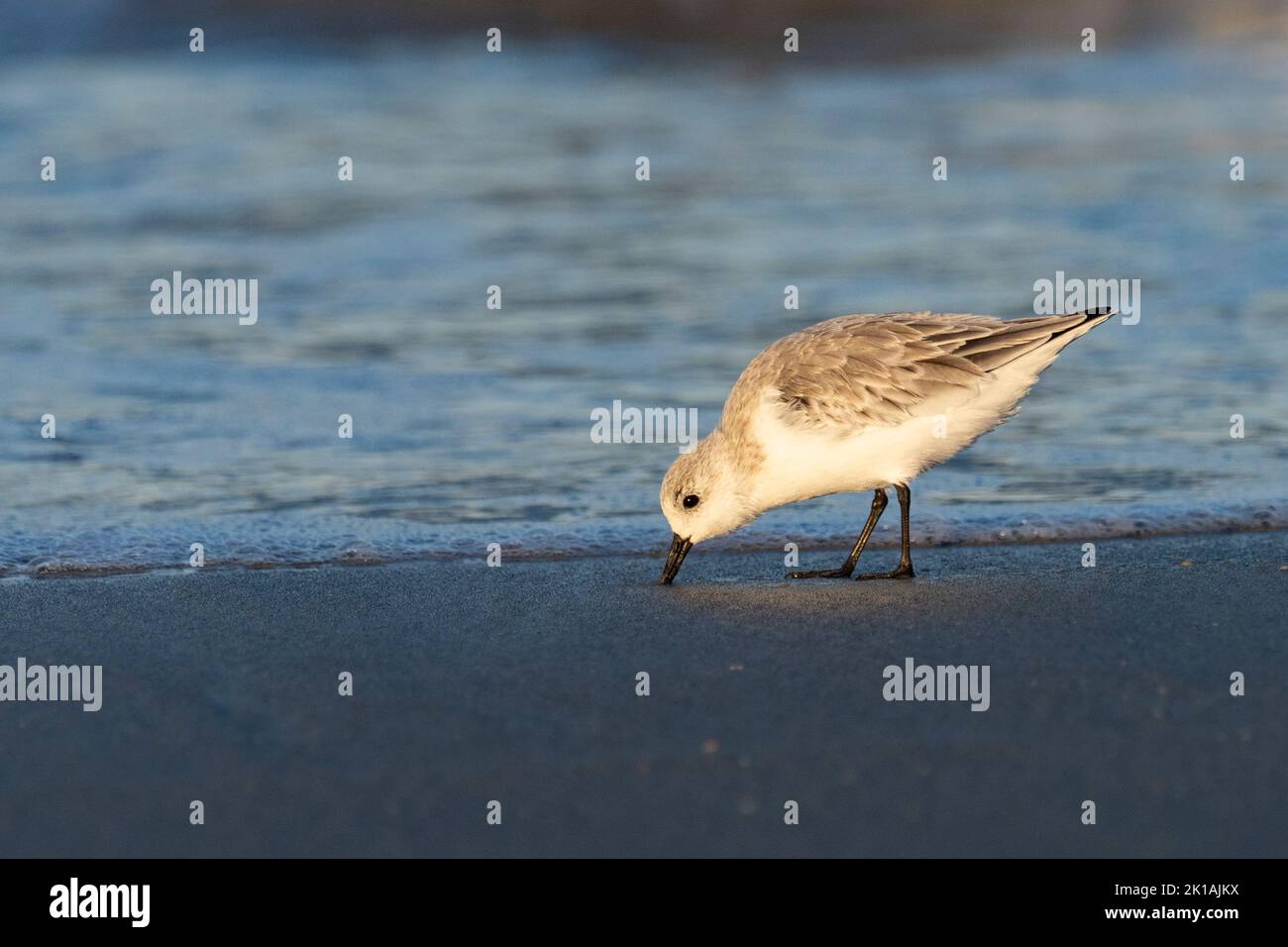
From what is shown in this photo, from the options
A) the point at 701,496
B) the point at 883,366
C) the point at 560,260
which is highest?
the point at 560,260

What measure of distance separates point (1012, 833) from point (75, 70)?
17.5 meters

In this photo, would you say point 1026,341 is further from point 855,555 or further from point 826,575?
point 826,575

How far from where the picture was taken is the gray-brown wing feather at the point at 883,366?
19.7 feet

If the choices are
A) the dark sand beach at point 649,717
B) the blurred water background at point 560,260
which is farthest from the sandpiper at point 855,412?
the blurred water background at point 560,260

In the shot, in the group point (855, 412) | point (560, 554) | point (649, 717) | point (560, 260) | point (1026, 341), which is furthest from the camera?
point (560, 260)

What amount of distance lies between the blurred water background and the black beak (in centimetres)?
53

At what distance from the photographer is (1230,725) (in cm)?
438

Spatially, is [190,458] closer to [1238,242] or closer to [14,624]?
[14,624]

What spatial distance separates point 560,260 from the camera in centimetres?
1161

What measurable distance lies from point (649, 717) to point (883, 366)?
2.02 m

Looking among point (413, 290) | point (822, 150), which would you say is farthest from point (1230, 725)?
point (822, 150)

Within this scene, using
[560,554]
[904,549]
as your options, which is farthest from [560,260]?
[904,549]

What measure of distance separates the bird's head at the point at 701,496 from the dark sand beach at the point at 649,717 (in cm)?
18

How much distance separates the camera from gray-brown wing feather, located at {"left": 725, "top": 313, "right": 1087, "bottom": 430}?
6008mm
